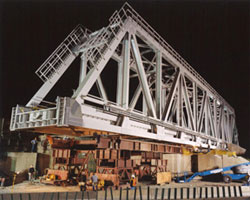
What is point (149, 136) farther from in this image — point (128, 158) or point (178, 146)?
point (178, 146)

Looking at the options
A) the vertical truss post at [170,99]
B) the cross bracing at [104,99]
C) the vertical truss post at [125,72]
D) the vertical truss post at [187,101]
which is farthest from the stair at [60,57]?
the vertical truss post at [187,101]

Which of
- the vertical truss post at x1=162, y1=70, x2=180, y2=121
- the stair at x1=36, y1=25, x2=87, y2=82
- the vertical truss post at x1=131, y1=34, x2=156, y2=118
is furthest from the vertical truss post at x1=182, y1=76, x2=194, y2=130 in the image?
the stair at x1=36, y1=25, x2=87, y2=82

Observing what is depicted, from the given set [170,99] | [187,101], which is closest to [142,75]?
[170,99]

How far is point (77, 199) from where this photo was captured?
11836 mm

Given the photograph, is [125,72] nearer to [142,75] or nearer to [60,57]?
[142,75]

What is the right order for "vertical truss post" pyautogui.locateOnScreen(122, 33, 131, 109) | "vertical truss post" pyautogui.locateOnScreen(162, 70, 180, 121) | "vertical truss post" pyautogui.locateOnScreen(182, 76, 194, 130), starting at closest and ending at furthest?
"vertical truss post" pyautogui.locateOnScreen(122, 33, 131, 109), "vertical truss post" pyautogui.locateOnScreen(162, 70, 180, 121), "vertical truss post" pyautogui.locateOnScreen(182, 76, 194, 130)

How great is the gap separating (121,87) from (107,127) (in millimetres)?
3072

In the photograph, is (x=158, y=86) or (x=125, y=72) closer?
(x=125, y=72)

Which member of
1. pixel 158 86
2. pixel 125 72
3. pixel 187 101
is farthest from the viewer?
pixel 187 101

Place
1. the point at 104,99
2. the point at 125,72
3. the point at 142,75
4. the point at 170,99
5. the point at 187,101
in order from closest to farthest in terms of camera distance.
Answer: the point at 125,72
the point at 142,75
the point at 104,99
the point at 170,99
the point at 187,101

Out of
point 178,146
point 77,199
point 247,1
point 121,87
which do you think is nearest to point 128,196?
point 77,199

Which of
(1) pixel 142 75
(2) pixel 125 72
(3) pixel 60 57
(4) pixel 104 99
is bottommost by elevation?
(4) pixel 104 99

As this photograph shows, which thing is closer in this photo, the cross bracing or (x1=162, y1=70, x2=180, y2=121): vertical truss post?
the cross bracing

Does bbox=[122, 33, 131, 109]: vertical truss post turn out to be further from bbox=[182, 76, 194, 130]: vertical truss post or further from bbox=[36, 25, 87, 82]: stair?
bbox=[182, 76, 194, 130]: vertical truss post
